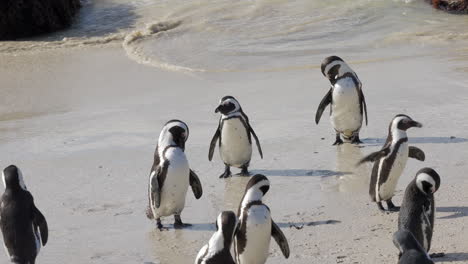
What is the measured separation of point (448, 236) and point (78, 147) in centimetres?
378

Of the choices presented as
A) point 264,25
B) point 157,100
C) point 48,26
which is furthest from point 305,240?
point 48,26

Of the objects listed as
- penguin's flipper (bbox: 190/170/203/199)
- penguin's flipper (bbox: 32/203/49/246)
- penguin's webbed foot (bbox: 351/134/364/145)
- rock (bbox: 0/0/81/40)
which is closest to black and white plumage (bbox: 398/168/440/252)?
penguin's flipper (bbox: 190/170/203/199)

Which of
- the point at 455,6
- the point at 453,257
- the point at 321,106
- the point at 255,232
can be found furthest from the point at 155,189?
the point at 455,6

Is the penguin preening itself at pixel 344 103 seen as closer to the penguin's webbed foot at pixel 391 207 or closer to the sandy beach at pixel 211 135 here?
the sandy beach at pixel 211 135

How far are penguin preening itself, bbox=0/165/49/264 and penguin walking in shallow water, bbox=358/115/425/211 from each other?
215 cm

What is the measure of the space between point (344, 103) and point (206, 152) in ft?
4.10

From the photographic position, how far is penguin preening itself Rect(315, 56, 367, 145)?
26.1 feet

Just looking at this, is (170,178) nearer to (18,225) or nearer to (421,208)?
(18,225)

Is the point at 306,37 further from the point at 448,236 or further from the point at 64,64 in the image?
the point at 448,236

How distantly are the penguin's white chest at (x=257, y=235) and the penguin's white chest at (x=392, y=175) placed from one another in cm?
110

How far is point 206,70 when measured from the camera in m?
11.4

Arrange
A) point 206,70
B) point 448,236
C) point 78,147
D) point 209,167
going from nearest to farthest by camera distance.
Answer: point 448,236 → point 209,167 → point 78,147 → point 206,70

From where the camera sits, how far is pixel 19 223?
555 centimetres

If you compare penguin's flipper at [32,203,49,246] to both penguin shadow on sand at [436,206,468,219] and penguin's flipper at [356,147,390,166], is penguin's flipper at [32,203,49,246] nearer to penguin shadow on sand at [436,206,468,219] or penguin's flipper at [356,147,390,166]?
penguin's flipper at [356,147,390,166]
